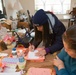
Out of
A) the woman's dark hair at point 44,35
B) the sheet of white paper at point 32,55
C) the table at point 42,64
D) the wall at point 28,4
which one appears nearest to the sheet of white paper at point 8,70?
the table at point 42,64

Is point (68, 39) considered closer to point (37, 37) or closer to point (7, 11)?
point (37, 37)

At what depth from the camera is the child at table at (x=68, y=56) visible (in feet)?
2.85

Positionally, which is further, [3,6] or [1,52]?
[3,6]

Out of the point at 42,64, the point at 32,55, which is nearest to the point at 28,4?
the point at 32,55

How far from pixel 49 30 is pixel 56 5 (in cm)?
333

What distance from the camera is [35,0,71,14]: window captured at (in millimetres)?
4695

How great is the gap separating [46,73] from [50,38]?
0.53 meters

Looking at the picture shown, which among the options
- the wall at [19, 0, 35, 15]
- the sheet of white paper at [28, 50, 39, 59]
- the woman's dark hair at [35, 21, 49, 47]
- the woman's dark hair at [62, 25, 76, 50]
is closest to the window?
the wall at [19, 0, 35, 15]

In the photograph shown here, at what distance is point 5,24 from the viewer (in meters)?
2.75

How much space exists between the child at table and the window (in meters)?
3.71

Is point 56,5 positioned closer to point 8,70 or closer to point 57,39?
point 57,39

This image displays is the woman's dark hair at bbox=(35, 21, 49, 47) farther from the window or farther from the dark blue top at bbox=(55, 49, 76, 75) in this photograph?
the window

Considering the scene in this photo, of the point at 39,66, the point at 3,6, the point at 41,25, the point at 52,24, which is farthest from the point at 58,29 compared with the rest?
the point at 3,6

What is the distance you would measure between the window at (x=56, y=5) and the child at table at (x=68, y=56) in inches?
146
